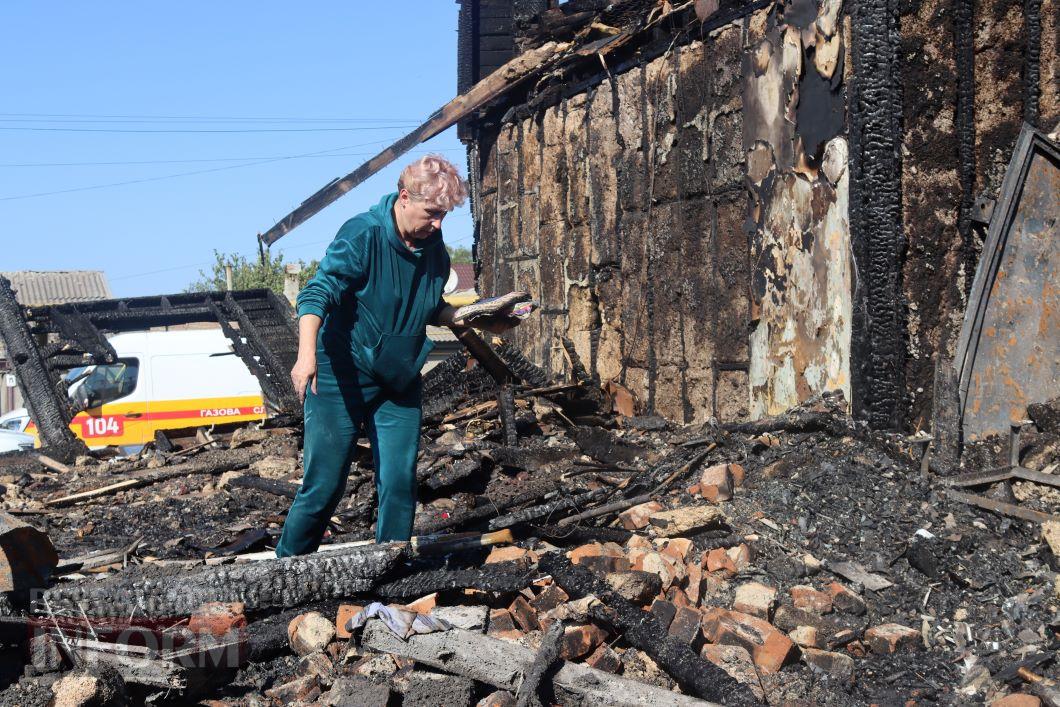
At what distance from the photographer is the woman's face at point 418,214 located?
3.96 meters

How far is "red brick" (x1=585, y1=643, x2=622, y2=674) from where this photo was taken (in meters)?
3.43

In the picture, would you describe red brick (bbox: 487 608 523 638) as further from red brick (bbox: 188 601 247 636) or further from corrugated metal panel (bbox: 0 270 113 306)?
corrugated metal panel (bbox: 0 270 113 306)

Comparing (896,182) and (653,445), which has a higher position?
(896,182)

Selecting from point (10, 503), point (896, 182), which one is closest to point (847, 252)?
point (896, 182)

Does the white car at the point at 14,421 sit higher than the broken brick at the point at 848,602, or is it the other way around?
the broken brick at the point at 848,602

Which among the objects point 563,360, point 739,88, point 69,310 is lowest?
point 563,360

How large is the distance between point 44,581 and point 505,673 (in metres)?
1.85

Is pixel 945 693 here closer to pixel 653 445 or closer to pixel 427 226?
pixel 427 226

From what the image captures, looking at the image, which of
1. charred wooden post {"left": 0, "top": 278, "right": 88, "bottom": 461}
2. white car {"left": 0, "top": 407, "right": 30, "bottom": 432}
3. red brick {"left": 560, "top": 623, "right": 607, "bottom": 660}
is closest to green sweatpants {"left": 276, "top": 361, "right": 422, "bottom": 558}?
red brick {"left": 560, "top": 623, "right": 607, "bottom": 660}

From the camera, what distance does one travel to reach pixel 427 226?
4.01 m

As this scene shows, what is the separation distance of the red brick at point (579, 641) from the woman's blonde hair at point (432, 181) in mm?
1809

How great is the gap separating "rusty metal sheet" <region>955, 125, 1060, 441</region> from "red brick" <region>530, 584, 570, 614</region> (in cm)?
287

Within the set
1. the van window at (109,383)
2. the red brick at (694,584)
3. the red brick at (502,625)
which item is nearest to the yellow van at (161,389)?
the van window at (109,383)

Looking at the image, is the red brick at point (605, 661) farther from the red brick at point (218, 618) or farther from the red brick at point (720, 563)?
the red brick at point (218, 618)
